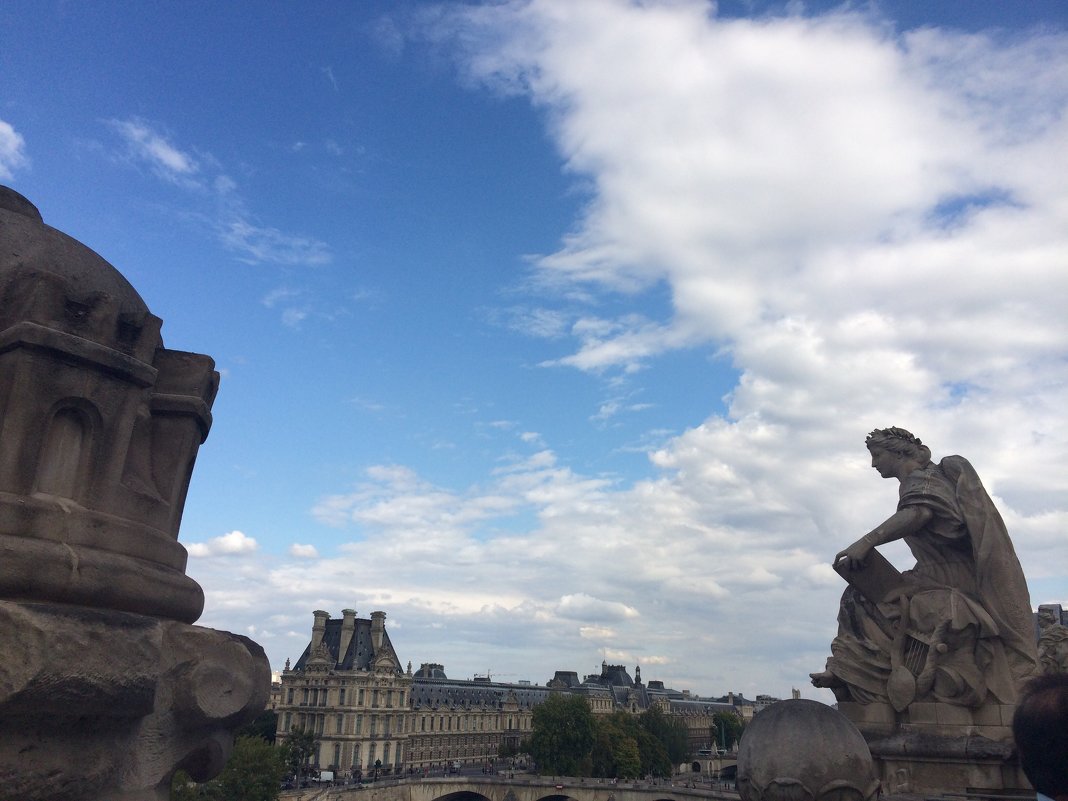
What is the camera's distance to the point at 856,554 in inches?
376

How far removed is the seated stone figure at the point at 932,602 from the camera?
8.89 meters

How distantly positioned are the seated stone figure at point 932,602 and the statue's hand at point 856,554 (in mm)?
12

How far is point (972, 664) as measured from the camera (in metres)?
8.91

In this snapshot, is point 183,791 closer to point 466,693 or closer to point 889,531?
point 889,531

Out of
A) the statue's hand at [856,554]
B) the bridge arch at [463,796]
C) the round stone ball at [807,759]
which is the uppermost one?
the statue's hand at [856,554]

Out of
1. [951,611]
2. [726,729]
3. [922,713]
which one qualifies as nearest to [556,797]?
[726,729]

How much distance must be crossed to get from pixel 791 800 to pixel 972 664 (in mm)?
3694

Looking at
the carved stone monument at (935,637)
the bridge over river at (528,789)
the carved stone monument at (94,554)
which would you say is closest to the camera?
the carved stone monument at (94,554)

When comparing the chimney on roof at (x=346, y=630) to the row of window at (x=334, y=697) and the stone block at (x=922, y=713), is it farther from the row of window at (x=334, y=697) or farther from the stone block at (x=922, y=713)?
the stone block at (x=922, y=713)

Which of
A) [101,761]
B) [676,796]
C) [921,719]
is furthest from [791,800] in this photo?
[676,796]

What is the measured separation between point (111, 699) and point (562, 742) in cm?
8501

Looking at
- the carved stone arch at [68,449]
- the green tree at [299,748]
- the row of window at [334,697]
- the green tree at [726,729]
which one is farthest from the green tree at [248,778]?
the green tree at [726,729]

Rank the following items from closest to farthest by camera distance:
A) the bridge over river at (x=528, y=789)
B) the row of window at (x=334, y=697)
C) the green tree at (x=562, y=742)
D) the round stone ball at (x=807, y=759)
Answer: the round stone ball at (x=807, y=759), the bridge over river at (x=528, y=789), the row of window at (x=334, y=697), the green tree at (x=562, y=742)

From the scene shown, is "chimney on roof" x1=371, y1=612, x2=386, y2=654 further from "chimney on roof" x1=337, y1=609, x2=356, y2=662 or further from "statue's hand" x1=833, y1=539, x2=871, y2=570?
"statue's hand" x1=833, y1=539, x2=871, y2=570
